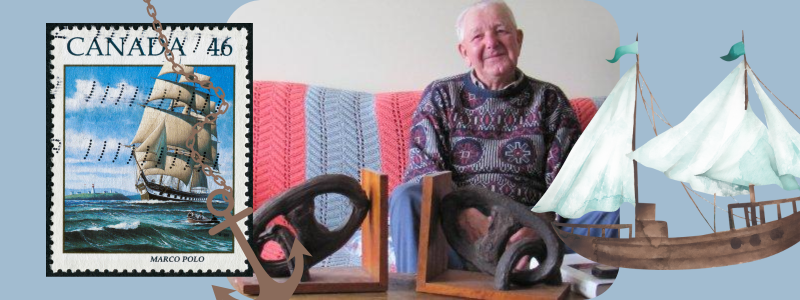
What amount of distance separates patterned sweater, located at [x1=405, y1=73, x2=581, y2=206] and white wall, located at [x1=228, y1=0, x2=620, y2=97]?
0.08 meters

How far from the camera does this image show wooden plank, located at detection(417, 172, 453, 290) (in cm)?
353

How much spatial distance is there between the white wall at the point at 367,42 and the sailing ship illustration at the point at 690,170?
0.29 meters

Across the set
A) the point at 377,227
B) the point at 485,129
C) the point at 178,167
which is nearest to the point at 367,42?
the point at 485,129

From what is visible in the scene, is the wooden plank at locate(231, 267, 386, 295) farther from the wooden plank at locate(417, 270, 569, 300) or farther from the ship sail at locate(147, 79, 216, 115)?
the ship sail at locate(147, 79, 216, 115)

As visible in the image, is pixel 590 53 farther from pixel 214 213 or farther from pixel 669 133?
pixel 214 213

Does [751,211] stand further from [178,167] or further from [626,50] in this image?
[178,167]

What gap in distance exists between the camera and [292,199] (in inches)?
138

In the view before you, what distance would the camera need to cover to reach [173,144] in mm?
3531


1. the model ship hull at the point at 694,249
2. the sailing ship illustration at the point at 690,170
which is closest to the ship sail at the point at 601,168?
the sailing ship illustration at the point at 690,170

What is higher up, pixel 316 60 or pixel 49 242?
pixel 316 60

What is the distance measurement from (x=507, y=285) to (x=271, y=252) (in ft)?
2.48

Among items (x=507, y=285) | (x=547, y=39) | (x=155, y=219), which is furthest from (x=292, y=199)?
(x=547, y=39)

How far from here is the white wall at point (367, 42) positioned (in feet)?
11.9

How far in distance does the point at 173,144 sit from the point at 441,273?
935 millimetres
